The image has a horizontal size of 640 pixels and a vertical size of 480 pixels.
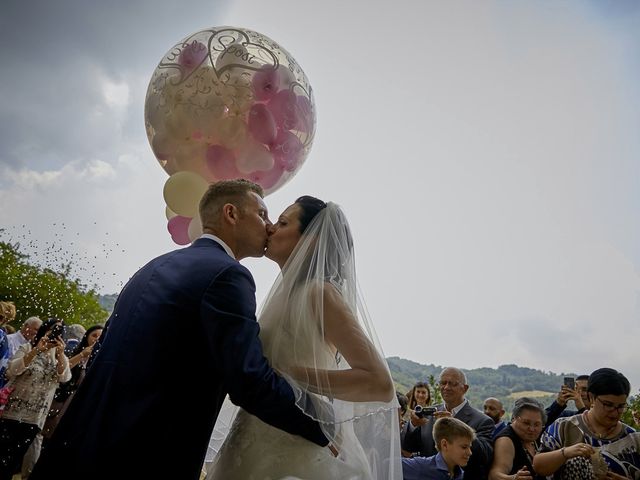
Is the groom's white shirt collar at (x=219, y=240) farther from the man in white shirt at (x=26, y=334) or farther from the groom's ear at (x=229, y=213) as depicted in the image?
the man in white shirt at (x=26, y=334)

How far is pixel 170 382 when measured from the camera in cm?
176

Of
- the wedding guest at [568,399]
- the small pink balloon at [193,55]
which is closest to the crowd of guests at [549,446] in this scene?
the wedding guest at [568,399]

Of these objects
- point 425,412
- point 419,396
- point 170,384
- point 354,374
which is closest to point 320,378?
point 354,374

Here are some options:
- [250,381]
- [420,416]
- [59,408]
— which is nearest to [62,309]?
[59,408]

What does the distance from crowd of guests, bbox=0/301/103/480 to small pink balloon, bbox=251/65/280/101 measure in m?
3.96

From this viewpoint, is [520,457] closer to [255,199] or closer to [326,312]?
[326,312]

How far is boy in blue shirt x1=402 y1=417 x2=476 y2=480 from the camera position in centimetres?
355

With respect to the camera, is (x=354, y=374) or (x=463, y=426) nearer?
(x=354, y=374)

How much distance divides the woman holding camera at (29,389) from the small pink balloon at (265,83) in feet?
13.0

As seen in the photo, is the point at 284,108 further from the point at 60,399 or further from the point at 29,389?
the point at 60,399

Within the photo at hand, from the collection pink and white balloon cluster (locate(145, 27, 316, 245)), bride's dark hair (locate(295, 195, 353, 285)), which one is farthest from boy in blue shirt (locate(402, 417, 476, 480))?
pink and white balloon cluster (locate(145, 27, 316, 245))

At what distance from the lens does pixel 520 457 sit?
387 cm

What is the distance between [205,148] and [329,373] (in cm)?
220

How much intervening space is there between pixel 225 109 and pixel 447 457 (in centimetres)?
331
